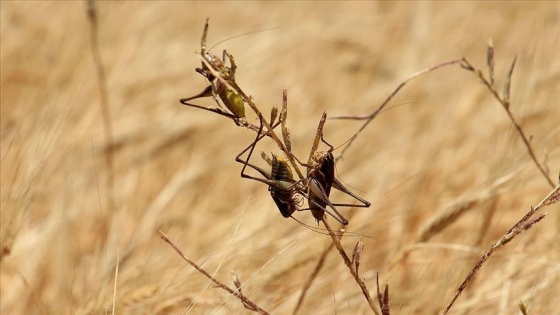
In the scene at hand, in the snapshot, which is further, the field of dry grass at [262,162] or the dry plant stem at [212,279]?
the field of dry grass at [262,162]

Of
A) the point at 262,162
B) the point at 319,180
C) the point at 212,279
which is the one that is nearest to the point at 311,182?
the point at 319,180

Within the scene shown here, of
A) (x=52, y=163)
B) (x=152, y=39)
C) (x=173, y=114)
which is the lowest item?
(x=52, y=163)

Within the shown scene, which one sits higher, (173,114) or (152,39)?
(152,39)

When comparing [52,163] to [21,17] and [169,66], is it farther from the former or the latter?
[21,17]

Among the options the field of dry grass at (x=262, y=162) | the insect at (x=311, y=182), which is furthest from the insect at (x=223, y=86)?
the field of dry grass at (x=262, y=162)

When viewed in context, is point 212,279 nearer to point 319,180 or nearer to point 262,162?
point 319,180

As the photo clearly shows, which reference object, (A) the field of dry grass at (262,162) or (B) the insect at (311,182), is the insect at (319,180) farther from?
(A) the field of dry grass at (262,162)

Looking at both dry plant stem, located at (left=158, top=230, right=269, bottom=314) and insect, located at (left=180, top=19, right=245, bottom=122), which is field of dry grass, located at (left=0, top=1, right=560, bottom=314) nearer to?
dry plant stem, located at (left=158, top=230, right=269, bottom=314)

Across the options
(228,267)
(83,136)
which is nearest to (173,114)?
(83,136)

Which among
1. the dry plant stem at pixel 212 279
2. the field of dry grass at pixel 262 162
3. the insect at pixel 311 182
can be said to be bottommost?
the dry plant stem at pixel 212 279
